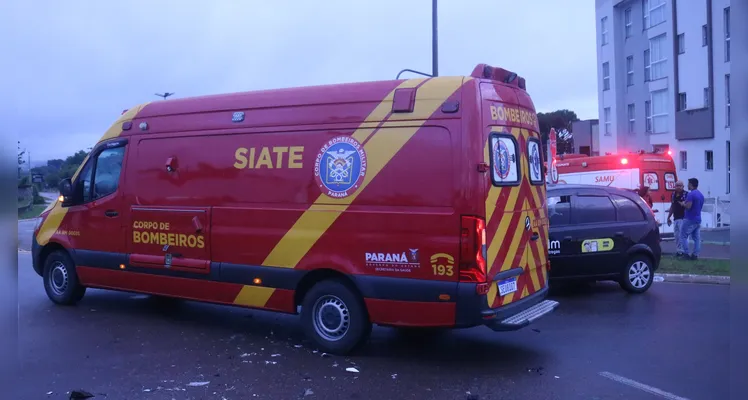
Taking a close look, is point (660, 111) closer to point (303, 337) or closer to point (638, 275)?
point (638, 275)

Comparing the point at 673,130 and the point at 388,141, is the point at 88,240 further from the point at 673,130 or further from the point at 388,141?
the point at 673,130

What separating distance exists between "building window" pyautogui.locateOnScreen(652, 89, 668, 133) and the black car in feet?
85.2

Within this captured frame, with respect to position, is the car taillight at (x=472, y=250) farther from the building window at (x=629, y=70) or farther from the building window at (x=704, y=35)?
the building window at (x=629, y=70)

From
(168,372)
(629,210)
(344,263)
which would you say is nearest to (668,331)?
(629,210)

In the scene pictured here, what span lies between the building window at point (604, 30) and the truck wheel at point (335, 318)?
123 ft

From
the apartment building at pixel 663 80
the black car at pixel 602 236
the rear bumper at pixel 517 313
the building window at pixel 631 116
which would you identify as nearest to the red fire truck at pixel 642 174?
the apartment building at pixel 663 80

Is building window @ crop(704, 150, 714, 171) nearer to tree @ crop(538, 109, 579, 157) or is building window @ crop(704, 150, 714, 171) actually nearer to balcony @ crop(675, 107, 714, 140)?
balcony @ crop(675, 107, 714, 140)

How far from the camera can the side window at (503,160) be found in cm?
648

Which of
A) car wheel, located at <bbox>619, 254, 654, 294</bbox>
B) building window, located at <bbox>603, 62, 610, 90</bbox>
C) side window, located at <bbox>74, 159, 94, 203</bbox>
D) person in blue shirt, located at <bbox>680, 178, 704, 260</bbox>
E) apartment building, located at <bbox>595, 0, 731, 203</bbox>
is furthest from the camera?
building window, located at <bbox>603, 62, 610, 90</bbox>

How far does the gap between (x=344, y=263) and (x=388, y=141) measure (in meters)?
1.29

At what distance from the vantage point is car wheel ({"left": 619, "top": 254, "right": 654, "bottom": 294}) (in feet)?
34.3

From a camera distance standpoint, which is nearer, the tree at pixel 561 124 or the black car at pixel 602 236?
the black car at pixel 602 236

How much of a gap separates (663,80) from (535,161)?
29.8 metres

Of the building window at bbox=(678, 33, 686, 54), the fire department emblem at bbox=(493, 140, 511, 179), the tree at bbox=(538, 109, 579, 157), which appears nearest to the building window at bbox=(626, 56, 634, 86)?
the building window at bbox=(678, 33, 686, 54)
